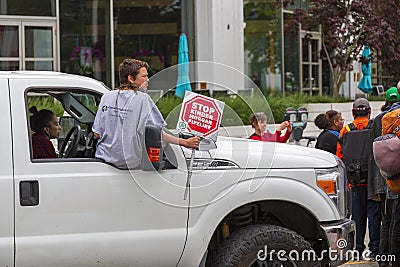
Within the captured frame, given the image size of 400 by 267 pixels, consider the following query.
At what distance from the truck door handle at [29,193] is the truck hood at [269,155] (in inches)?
58.5

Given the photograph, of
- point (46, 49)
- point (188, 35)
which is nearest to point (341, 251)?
point (46, 49)

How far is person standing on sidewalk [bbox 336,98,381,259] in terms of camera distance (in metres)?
8.95

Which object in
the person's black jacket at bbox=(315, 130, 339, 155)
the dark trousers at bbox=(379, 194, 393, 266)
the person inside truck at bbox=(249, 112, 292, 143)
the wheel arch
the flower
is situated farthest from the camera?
the flower

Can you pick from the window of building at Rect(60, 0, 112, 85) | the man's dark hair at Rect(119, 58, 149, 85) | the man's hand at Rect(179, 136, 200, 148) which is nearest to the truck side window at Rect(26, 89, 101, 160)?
the man's dark hair at Rect(119, 58, 149, 85)

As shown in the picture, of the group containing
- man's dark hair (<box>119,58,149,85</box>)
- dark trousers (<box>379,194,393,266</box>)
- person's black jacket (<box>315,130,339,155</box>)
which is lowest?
dark trousers (<box>379,194,393,266</box>)

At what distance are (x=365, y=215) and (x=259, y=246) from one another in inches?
113

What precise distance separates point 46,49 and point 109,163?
15.2m

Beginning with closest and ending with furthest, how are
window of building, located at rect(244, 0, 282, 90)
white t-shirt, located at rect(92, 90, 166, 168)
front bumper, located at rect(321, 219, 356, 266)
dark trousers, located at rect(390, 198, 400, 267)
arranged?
white t-shirt, located at rect(92, 90, 166, 168)
front bumper, located at rect(321, 219, 356, 266)
dark trousers, located at rect(390, 198, 400, 267)
window of building, located at rect(244, 0, 282, 90)

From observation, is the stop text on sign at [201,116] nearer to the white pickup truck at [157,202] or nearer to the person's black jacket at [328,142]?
the white pickup truck at [157,202]

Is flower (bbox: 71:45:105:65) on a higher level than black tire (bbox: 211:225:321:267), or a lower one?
higher

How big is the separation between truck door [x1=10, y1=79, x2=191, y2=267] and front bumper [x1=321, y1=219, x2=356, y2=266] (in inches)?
51.6

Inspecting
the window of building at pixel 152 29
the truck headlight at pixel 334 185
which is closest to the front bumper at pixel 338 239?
the truck headlight at pixel 334 185

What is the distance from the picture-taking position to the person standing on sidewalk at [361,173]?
29.3 feet

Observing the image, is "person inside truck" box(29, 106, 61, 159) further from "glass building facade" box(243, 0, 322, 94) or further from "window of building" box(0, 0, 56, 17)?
"glass building facade" box(243, 0, 322, 94)
